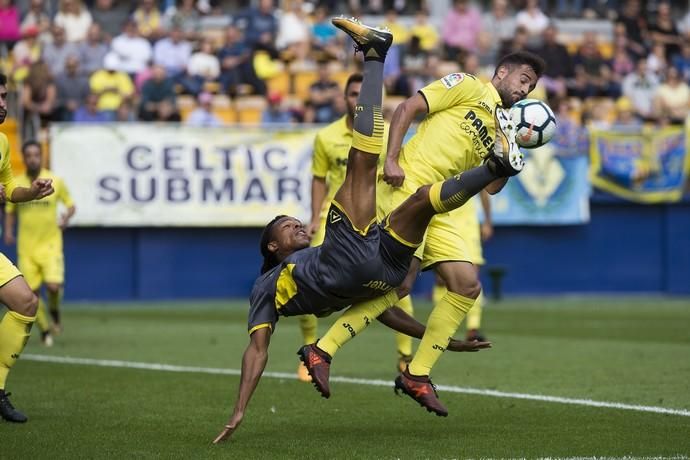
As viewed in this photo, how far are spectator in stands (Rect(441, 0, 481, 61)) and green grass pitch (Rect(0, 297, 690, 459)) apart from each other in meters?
10.1

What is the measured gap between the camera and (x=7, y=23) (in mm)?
25000

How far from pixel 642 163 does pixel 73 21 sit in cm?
1063

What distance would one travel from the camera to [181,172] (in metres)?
23.8

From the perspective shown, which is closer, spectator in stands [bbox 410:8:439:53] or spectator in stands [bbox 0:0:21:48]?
Answer: spectator in stands [bbox 0:0:21:48]

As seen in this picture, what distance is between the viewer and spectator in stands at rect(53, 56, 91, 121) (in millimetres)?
23703

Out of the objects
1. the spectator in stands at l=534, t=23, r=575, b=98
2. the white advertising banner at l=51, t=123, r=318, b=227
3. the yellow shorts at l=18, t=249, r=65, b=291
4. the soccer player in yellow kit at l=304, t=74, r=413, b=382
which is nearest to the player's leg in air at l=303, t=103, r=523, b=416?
the soccer player in yellow kit at l=304, t=74, r=413, b=382

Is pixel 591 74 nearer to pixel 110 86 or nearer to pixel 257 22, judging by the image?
pixel 257 22

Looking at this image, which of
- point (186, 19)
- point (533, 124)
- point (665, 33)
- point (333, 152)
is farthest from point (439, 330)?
point (665, 33)

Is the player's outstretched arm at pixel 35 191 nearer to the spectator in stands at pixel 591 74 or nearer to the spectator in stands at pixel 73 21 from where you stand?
the spectator in stands at pixel 73 21

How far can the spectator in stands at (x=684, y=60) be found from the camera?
28.1m

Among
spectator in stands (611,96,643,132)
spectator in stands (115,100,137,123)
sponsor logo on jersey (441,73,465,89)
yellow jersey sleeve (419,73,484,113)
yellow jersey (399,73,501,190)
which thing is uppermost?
sponsor logo on jersey (441,73,465,89)

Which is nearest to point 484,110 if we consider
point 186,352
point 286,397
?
point 286,397

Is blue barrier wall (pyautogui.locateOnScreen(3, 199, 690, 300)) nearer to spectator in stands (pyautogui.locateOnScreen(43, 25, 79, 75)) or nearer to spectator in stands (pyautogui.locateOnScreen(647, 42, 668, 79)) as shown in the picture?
spectator in stands (pyautogui.locateOnScreen(43, 25, 79, 75))

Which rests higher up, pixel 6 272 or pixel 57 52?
pixel 57 52
